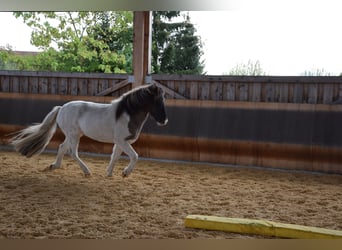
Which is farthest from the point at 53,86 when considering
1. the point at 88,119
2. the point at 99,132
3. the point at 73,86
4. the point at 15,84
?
the point at 99,132

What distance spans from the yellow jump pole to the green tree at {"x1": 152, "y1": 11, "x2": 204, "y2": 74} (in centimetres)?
572

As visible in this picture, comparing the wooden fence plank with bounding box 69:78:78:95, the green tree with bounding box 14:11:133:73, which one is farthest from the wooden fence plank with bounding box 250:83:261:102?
the green tree with bounding box 14:11:133:73

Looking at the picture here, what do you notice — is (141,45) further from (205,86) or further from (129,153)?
(129,153)

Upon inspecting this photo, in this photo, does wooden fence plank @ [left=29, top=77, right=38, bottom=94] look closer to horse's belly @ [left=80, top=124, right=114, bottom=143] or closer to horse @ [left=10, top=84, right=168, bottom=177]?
horse @ [left=10, top=84, right=168, bottom=177]

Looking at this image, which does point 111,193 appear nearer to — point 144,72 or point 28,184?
point 28,184

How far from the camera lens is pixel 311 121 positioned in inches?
206

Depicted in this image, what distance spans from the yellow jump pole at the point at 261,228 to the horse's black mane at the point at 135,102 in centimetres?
199

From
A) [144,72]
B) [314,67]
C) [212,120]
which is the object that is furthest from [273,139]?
[144,72]

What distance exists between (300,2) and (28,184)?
11.2ft

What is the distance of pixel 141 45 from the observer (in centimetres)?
593

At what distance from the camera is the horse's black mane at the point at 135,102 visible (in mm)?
4391

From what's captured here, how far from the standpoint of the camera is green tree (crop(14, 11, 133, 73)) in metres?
8.21

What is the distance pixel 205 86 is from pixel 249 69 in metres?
0.99

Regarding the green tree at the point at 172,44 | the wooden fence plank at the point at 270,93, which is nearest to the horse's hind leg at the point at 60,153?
the wooden fence plank at the point at 270,93
